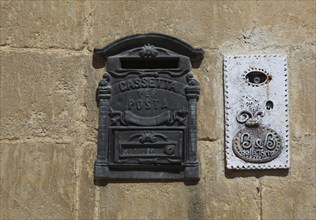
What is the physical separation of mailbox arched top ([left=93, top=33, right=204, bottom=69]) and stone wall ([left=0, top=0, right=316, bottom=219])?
71 millimetres

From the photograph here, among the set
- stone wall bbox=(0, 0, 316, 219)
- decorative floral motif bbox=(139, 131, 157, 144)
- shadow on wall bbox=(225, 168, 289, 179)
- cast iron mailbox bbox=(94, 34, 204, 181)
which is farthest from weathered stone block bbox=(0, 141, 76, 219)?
shadow on wall bbox=(225, 168, 289, 179)

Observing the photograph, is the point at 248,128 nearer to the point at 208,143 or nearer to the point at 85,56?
the point at 208,143

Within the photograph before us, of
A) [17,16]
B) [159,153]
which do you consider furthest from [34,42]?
[159,153]

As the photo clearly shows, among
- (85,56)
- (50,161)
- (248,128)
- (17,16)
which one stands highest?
(17,16)

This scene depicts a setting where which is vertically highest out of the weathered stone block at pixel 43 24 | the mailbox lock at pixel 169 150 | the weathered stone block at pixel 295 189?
the weathered stone block at pixel 43 24

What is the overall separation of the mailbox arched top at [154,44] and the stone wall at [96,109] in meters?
0.07

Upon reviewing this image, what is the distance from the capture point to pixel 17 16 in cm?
326

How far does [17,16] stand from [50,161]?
90 cm

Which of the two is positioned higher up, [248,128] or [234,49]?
[234,49]

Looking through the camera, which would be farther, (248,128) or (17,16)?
(17,16)

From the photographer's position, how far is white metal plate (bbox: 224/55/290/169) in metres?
3.03

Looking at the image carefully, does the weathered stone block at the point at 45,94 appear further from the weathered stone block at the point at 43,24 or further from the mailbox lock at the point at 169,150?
the mailbox lock at the point at 169,150

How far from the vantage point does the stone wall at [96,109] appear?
303 cm

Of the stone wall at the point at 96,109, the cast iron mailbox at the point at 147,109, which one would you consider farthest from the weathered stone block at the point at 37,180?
the cast iron mailbox at the point at 147,109
